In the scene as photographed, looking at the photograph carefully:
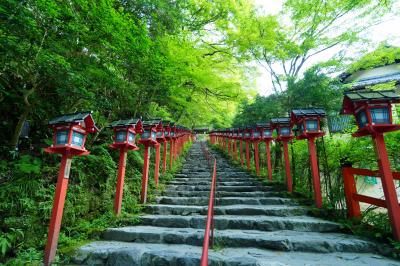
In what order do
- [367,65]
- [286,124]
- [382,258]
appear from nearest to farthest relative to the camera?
[382,258]
[286,124]
[367,65]

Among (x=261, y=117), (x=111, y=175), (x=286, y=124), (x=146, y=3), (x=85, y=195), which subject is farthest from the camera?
(x=261, y=117)

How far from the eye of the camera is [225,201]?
656 centimetres

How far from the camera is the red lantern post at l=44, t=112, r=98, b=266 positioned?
374cm

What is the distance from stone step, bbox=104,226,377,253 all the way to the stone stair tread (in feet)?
0.41

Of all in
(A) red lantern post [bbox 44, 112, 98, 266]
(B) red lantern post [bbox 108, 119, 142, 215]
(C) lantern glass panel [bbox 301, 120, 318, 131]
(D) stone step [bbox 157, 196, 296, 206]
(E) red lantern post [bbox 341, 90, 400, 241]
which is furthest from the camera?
(D) stone step [bbox 157, 196, 296, 206]

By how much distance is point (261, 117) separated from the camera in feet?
36.7

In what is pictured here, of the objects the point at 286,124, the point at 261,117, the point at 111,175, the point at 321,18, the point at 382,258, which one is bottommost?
the point at 382,258

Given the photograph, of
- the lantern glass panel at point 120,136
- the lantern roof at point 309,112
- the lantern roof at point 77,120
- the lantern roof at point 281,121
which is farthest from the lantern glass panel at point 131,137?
the lantern roof at point 281,121

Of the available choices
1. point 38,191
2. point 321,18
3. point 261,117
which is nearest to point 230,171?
point 261,117

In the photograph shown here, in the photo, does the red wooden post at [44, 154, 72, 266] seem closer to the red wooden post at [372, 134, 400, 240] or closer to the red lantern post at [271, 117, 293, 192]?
the red wooden post at [372, 134, 400, 240]

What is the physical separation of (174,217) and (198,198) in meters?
1.40

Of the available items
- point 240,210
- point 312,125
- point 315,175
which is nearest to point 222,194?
point 240,210

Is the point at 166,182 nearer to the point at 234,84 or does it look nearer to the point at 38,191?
the point at 38,191

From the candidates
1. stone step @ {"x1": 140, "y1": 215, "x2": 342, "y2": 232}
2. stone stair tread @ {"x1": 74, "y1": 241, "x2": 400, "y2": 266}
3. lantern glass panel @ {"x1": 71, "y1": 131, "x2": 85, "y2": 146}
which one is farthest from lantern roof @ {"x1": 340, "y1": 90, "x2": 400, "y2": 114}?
lantern glass panel @ {"x1": 71, "y1": 131, "x2": 85, "y2": 146}
